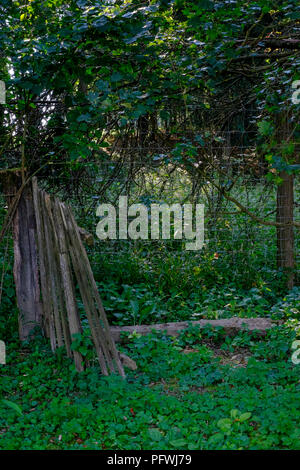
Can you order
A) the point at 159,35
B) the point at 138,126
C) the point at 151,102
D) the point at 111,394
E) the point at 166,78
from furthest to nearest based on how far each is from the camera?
the point at 138,126
the point at 166,78
the point at 159,35
the point at 151,102
the point at 111,394

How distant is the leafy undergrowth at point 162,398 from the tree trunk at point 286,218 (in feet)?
4.93

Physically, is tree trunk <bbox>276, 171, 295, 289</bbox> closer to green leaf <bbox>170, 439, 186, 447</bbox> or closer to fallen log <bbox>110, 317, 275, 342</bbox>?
fallen log <bbox>110, 317, 275, 342</bbox>

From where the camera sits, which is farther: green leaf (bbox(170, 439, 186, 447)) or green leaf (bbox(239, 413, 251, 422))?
green leaf (bbox(239, 413, 251, 422))

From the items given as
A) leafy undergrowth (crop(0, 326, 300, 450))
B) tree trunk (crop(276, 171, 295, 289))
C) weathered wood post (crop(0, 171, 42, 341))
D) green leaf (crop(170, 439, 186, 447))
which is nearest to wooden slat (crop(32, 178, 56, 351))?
leafy undergrowth (crop(0, 326, 300, 450))

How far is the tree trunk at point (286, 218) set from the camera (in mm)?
5312

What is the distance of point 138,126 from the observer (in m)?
5.73

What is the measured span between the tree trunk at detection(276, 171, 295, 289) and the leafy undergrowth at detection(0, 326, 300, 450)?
1.50m

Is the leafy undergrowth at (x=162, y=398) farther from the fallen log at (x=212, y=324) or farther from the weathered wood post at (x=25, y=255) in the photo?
the weathered wood post at (x=25, y=255)

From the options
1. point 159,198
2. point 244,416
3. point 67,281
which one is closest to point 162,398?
point 244,416

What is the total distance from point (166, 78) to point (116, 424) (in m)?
3.17

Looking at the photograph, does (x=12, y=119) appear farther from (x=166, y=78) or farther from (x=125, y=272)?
(x=125, y=272)

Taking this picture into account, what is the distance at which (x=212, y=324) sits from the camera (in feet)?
13.9

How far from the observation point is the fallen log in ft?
13.6
